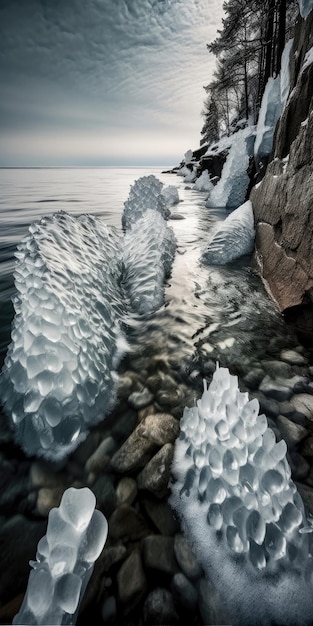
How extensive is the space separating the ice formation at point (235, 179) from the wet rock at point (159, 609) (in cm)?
1100

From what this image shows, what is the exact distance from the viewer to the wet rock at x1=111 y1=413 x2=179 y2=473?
1.43m

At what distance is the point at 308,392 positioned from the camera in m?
1.88

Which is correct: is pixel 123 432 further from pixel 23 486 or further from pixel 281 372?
pixel 281 372

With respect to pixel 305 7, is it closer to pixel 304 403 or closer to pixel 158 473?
pixel 304 403

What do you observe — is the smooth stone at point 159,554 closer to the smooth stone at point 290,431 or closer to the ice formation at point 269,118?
the smooth stone at point 290,431

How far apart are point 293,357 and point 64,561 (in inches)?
81.2

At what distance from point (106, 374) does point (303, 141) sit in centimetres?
297

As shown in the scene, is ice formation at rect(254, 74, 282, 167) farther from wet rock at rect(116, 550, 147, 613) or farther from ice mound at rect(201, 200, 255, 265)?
wet rock at rect(116, 550, 147, 613)

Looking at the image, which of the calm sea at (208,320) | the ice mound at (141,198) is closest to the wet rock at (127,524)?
the calm sea at (208,320)

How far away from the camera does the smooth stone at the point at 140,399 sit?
1.81 m

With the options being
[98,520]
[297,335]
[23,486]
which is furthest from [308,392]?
[23,486]

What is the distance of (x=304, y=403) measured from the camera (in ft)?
5.91

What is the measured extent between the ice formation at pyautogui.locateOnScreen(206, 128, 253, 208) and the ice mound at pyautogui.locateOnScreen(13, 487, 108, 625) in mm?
10997

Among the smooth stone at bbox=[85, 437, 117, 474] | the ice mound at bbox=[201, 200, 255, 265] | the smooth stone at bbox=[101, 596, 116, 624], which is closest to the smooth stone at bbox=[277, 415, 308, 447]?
the smooth stone at bbox=[85, 437, 117, 474]
